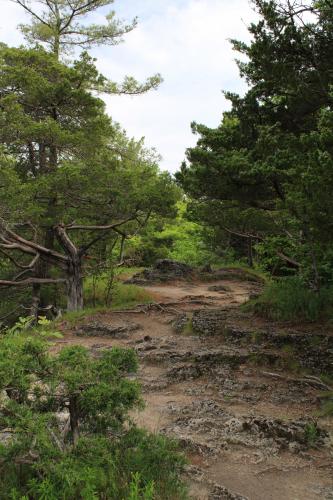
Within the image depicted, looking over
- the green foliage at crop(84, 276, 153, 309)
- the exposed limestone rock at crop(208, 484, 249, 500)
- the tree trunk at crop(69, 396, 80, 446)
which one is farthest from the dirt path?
the green foliage at crop(84, 276, 153, 309)

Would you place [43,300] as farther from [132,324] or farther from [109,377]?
[109,377]

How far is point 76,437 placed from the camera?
138 inches

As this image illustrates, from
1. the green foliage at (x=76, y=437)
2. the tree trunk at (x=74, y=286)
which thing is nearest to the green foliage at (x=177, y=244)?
the tree trunk at (x=74, y=286)

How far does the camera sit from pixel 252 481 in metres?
4.17

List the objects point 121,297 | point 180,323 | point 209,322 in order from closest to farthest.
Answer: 1. point 209,322
2. point 180,323
3. point 121,297

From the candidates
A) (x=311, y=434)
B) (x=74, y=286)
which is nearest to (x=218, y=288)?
(x=74, y=286)

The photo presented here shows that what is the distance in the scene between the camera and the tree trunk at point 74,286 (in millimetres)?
14453

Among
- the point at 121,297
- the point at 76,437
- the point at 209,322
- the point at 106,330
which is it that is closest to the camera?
the point at 76,437

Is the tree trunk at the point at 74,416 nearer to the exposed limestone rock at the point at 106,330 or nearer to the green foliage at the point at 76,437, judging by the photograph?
the green foliage at the point at 76,437

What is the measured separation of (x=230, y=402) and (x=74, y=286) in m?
9.19

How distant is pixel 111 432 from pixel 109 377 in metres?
0.55

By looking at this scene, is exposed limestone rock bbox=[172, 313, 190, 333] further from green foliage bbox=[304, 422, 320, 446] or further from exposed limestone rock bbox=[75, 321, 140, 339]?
green foliage bbox=[304, 422, 320, 446]

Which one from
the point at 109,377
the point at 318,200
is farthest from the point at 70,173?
the point at 109,377

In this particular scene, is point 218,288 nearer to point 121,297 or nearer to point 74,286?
point 121,297
